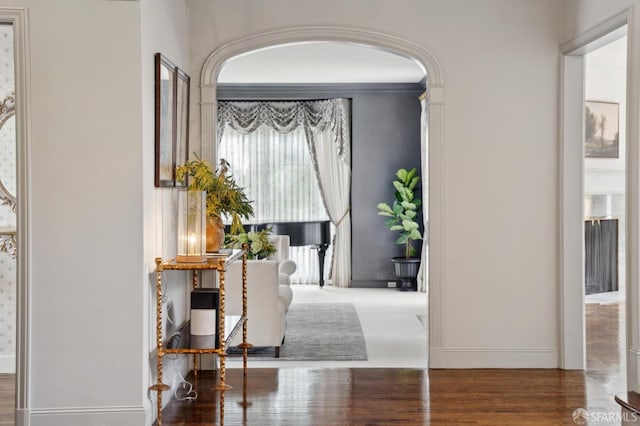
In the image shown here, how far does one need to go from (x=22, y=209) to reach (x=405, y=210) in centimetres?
743

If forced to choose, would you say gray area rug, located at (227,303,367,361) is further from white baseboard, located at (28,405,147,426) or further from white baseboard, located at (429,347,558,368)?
white baseboard, located at (28,405,147,426)

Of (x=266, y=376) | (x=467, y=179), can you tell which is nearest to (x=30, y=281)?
(x=266, y=376)

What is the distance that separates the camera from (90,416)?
4.32m

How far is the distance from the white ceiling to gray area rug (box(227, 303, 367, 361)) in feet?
9.44

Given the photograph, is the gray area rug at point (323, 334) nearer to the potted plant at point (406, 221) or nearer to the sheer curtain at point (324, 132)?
the potted plant at point (406, 221)

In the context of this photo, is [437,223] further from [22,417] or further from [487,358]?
[22,417]

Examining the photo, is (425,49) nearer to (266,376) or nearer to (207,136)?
(207,136)

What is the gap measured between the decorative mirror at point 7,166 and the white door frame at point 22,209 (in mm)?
1779

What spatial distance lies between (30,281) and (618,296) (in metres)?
8.32

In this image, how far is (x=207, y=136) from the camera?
237 inches

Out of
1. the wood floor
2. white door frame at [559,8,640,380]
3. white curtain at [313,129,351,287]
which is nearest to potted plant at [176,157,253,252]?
the wood floor

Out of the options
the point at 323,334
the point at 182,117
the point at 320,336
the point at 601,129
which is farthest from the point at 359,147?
the point at 182,117

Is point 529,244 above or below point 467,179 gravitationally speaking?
below

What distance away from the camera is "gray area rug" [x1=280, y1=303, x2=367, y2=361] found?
21.6 ft
